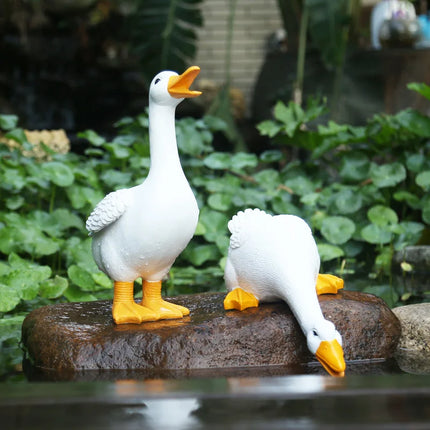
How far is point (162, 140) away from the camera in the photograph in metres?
1.75

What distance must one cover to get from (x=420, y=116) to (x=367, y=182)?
0.44m

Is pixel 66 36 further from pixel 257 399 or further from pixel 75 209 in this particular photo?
pixel 257 399

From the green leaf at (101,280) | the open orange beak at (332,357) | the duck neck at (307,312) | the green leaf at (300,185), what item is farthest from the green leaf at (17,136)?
the open orange beak at (332,357)

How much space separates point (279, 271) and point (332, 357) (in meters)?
0.28

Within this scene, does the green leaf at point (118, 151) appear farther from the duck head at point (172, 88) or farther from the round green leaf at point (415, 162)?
the duck head at point (172, 88)

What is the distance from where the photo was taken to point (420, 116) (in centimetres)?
363

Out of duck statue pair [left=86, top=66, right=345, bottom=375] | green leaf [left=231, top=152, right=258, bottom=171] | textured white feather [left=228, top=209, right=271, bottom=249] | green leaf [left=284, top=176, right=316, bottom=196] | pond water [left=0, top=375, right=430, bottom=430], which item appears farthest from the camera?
green leaf [left=231, top=152, right=258, bottom=171]

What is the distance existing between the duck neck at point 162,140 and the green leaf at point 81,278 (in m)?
0.90

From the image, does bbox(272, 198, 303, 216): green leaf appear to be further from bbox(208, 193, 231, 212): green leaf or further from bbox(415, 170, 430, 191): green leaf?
bbox(415, 170, 430, 191): green leaf

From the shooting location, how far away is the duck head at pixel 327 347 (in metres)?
1.49

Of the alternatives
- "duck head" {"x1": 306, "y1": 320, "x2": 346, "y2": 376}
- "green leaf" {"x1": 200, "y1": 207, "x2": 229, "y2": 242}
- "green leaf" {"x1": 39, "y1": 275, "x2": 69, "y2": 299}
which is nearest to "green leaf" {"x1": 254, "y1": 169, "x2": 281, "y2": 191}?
"green leaf" {"x1": 200, "y1": 207, "x2": 229, "y2": 242}

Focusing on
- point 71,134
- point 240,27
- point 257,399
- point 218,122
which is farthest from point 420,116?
A: point 240,27

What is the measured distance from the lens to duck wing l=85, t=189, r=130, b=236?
172 cm

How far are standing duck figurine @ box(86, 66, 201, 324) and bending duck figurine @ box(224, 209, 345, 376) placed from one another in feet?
0.52
